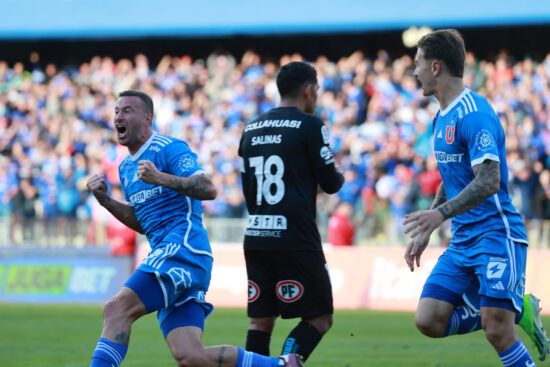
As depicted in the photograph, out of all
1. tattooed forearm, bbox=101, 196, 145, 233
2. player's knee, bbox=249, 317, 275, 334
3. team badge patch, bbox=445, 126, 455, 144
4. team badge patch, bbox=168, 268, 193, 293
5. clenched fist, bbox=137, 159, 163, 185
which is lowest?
player's knee, bbox=249, 317, 275, 334

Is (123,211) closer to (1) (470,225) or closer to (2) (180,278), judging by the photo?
(2) (180,278)

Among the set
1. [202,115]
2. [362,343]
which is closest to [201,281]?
[362,343]

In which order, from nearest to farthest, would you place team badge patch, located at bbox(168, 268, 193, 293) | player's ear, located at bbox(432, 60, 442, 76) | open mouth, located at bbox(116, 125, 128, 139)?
team badge patch, located at bbox(168, 268, 193, 293), player's ear, located at bbox(432, 60, 442, 76), open mouth, located at bbox(116, 125, 128, 139)

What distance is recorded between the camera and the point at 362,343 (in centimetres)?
1238

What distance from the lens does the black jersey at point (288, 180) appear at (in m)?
6.86

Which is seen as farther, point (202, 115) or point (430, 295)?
point (202, 115)

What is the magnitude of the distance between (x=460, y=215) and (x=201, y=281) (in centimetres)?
184

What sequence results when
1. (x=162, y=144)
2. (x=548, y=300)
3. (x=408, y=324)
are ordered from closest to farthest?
(x=162, y=144)
(x=408, y=324)
(x=548, y=300)

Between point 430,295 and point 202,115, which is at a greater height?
point 202,115

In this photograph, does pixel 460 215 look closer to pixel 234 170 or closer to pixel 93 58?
pixel 234 170

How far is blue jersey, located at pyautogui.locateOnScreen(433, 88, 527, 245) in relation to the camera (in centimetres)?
614

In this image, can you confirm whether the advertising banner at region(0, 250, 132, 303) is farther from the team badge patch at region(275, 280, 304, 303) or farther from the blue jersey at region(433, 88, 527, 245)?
the blue jersey at region(433, 88, 527, 245)

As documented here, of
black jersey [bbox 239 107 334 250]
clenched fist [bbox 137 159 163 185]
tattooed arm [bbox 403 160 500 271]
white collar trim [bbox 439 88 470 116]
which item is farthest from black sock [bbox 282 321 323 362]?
white collar trim [bbox 439 88 470 116]

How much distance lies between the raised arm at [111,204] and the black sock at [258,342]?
3.71 ft
